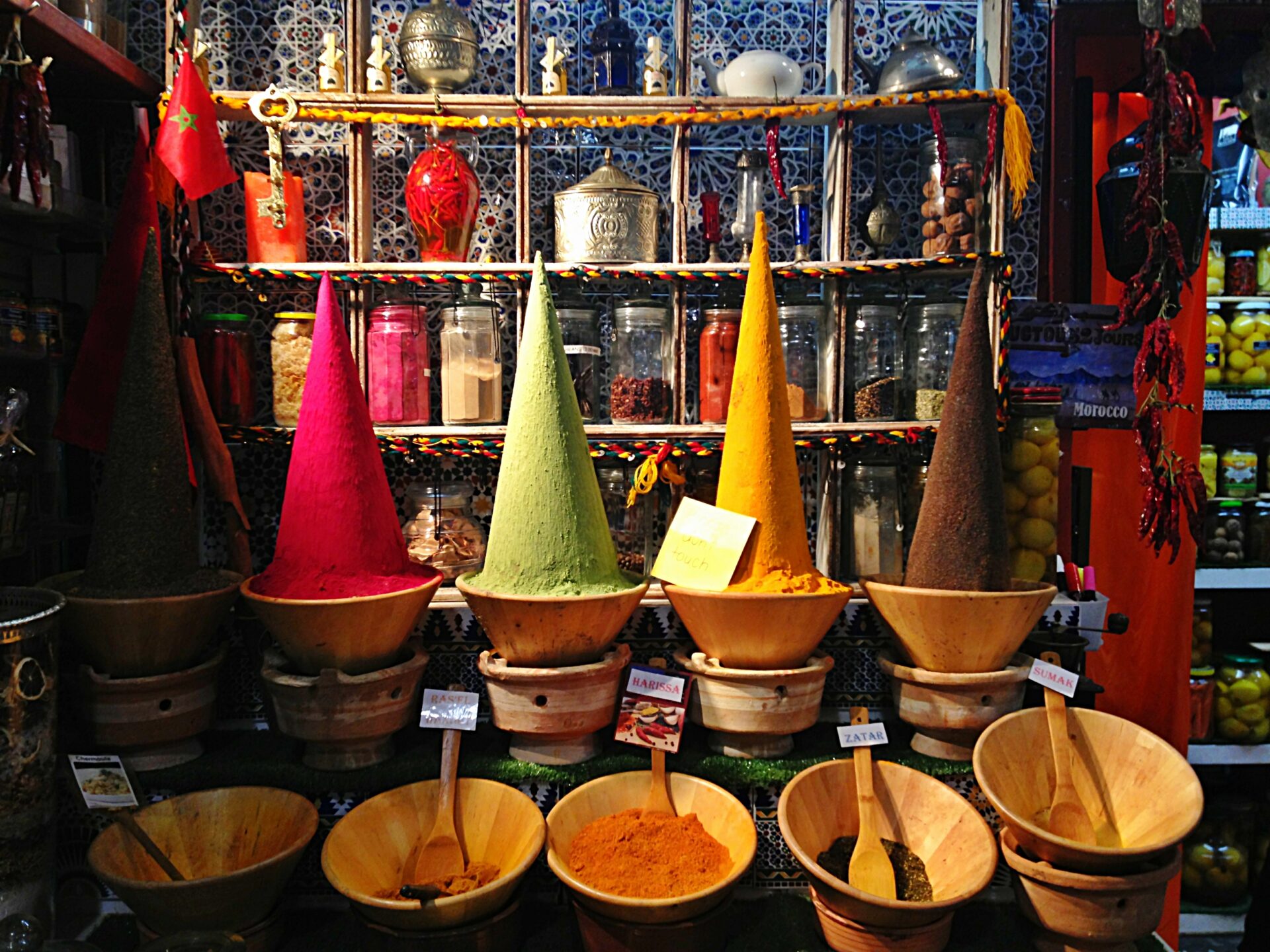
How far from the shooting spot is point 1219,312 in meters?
2.55

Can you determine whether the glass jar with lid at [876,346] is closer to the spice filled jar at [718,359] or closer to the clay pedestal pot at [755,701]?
the spice filled jar at [718,359]

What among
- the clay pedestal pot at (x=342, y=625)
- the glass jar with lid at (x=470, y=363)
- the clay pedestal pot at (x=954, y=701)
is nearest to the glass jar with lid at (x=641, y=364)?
the glass jar with lid at (x=470, y=363)

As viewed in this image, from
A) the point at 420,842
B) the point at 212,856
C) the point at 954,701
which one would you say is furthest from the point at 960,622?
the point at 212,856

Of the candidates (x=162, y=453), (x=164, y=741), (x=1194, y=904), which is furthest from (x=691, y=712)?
(x=1194, y=904)

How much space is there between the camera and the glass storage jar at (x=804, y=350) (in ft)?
5.90

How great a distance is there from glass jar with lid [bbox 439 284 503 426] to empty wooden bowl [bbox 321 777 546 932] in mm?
722

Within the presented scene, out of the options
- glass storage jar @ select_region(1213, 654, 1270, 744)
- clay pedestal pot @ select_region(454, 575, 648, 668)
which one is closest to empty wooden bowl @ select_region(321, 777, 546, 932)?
clay pedestal pot @ select_region(454, 575, 648, 668)

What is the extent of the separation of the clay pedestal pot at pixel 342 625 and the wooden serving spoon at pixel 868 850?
0.78m

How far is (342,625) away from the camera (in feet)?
4.28

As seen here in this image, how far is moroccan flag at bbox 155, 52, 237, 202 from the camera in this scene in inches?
61.2

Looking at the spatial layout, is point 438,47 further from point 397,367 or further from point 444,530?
point 444,530

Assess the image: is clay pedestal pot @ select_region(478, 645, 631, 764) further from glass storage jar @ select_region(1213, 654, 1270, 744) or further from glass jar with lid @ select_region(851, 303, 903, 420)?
glass storage jar @ select_region(1213, 654, 1270, 744)

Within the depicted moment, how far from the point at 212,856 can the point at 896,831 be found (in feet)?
3.69

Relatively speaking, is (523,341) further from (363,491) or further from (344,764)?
(344,764)
